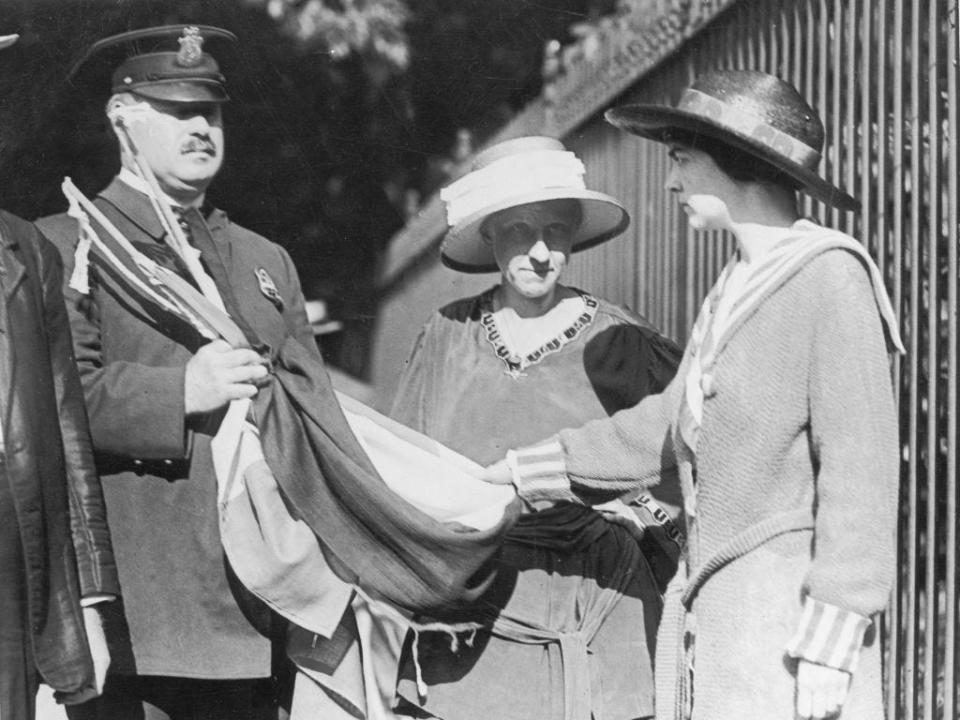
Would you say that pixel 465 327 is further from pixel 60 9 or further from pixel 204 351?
pixel 60 9

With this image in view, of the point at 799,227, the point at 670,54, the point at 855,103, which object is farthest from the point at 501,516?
the point at 670,54

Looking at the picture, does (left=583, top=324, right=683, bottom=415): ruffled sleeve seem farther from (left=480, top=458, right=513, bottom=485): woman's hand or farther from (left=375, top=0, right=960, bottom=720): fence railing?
(left=375, top=0, right=960, bottom=720): fence railing

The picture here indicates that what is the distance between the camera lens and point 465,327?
386 centimetres

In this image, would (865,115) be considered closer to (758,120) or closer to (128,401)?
(758,120)

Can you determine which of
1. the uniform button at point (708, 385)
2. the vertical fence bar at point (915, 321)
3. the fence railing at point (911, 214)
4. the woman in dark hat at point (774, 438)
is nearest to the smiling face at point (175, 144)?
the woman in dark hat at point (774, 438)

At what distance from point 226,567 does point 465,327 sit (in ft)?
3.02

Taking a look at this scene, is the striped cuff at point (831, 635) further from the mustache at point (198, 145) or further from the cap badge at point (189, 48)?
the cap badge at point (189, 48)

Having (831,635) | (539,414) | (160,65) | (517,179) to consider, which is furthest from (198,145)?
(831,635)

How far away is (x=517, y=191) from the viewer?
377cm

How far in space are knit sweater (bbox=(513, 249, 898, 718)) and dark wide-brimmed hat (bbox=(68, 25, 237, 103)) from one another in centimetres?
175

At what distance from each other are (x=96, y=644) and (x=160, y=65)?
1589 mm

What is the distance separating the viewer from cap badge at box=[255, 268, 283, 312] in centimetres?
386

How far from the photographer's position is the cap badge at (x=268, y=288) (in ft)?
12.7

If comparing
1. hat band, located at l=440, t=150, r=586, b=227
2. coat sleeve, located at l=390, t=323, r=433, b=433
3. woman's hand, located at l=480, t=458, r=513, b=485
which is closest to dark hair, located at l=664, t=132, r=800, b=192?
hat band, located at l=440, t=150, r=586, b=227
